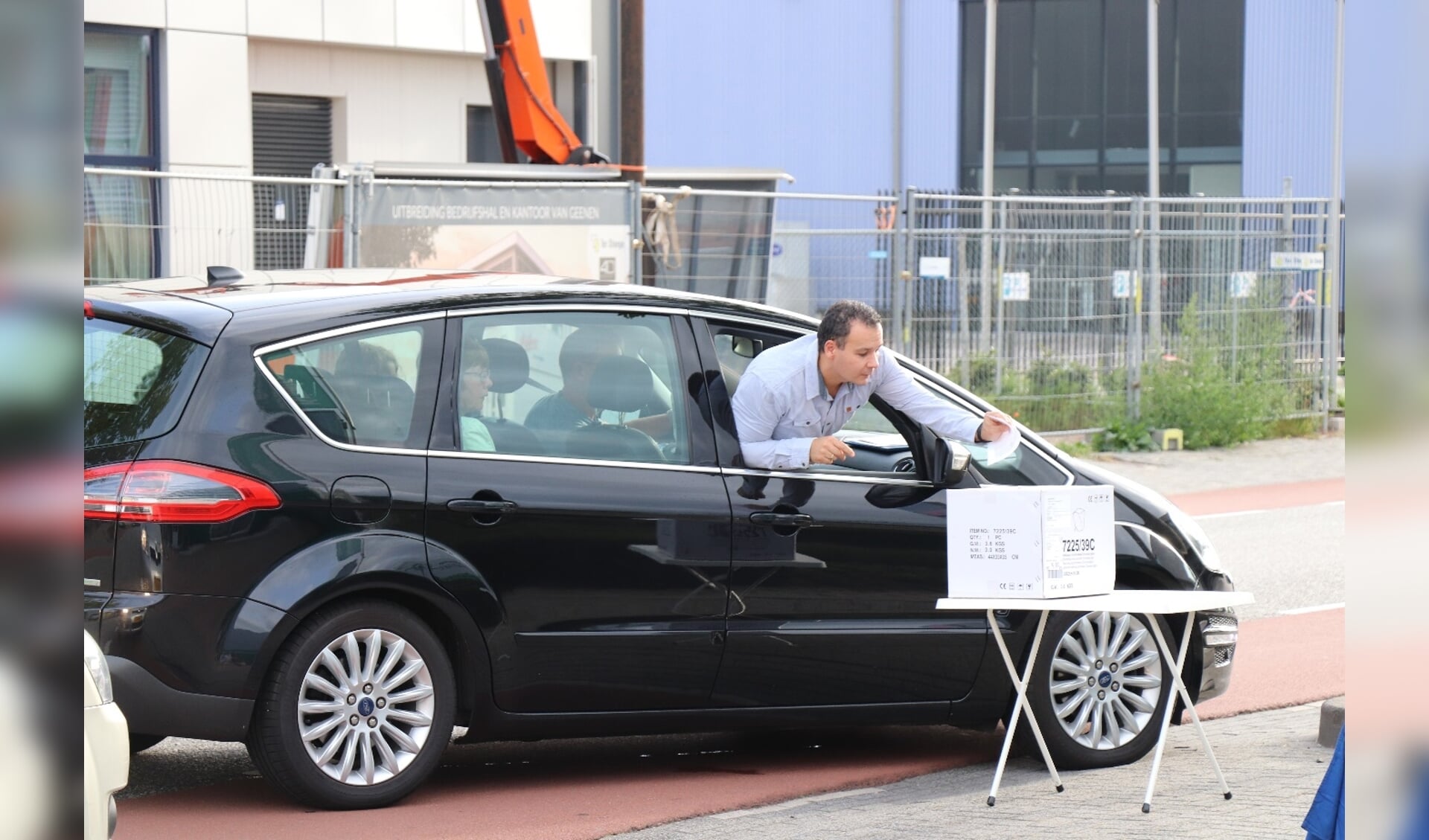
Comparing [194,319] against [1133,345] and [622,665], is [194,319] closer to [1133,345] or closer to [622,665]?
[622,665]

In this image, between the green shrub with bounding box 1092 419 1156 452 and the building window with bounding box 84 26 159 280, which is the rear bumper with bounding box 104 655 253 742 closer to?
the green shrub with bounding box 1092 419 1156 452

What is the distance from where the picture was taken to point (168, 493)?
5.43 meters

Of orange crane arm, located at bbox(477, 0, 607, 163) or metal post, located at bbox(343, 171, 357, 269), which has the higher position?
orange crane arm, located at bbox(477, 0, 607, 163)

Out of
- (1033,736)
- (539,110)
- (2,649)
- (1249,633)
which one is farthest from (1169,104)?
(2,649)

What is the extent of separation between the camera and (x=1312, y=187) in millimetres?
43531

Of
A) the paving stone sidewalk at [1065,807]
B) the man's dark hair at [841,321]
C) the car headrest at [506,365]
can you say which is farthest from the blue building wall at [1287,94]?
the car headrest at [506,365]

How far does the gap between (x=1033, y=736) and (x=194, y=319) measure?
11.0 ft

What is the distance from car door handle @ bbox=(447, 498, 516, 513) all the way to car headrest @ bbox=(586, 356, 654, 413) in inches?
21.6

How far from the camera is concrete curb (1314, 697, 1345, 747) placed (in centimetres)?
696

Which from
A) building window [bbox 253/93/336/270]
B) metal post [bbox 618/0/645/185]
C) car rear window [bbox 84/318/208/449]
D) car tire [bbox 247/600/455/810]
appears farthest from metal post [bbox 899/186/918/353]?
car rear window [bbox 84/318/208/449]

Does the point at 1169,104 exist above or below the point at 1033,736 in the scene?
above

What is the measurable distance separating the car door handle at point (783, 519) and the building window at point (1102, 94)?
42251 mm

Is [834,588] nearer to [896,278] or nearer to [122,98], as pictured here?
[896,278]

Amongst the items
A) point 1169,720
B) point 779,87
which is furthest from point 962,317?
point 779,87
